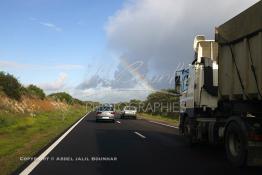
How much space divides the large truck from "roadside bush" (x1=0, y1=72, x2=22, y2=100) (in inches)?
1512

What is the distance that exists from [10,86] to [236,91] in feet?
143

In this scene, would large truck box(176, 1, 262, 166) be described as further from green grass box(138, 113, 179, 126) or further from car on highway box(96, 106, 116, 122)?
car on highway box(96, 106, 116, 122)

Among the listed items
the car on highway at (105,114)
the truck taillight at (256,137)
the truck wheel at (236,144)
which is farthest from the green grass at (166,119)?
the truck taillight at (256,137)

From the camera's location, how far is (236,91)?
37.3 ft

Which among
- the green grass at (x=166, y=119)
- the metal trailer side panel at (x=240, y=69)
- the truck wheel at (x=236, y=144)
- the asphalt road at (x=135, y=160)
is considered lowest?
the asphalt road at (x=135, y=160)

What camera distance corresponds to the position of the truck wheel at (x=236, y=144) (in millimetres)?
10586

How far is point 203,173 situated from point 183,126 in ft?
23.7

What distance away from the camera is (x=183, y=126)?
59.0 feet

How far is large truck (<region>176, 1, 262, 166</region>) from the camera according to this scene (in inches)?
404

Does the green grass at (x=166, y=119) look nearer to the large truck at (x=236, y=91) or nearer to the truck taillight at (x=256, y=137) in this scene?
the large truck at (x=236, y=91)

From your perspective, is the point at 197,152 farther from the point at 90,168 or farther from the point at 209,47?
the point at 90,168

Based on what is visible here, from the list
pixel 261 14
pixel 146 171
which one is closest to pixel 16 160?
pixel 146 171

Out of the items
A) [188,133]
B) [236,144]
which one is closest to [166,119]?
[188,133]

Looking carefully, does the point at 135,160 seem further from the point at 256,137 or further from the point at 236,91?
the point at 256,137
